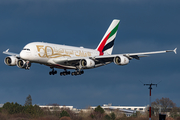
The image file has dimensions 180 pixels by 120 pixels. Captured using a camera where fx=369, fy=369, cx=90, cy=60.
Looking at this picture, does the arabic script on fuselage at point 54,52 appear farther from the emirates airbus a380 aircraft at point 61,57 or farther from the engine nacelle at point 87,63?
the engine nacelle at point 87,63

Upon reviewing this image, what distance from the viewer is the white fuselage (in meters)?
83.6

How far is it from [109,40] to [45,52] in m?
33.0

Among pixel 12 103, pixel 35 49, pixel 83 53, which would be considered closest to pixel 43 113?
pixel 12 103

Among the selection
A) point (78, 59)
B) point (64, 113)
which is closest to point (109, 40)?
point (78, 59)

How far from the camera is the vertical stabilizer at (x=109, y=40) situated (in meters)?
111

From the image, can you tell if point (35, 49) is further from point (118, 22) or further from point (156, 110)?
point (156, 110)

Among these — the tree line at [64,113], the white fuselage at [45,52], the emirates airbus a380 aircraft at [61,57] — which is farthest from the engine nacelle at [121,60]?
the tree line at [64,113]

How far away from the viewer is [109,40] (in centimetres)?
11406

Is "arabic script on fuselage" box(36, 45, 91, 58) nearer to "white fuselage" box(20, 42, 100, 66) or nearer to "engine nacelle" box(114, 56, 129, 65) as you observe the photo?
"white fuselage" box(20, 42, 100, 66)

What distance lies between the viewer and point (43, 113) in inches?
5610

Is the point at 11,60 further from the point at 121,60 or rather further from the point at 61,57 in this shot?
the point at 121,60

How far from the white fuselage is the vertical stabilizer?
1738 centimetres

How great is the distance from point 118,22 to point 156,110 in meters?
72.0

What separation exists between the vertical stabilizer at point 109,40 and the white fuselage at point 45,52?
17.4 m
